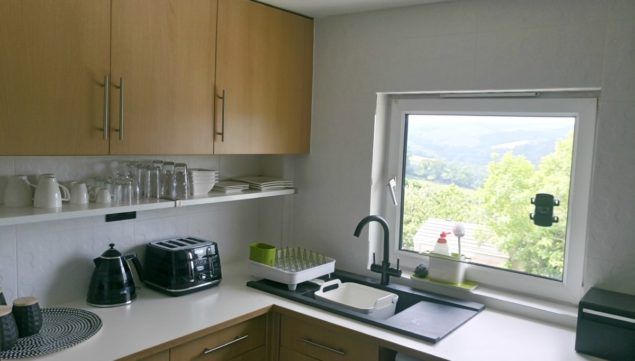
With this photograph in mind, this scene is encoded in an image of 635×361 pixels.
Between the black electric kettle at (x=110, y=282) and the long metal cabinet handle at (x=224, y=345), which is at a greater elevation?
the black electric kettle at (x=110, y=282)

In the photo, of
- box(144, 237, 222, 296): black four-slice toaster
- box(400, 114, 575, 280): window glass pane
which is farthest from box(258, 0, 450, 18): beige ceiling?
box(144, 237, 222, 296): black four-slice toaster

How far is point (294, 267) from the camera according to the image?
2.53m

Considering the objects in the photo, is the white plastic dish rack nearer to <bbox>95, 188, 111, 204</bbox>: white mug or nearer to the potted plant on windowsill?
the potted plant on windowsill

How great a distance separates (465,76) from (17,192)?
5.95 feet

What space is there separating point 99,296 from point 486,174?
5.60ft

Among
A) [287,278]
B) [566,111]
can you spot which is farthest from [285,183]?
[566,111]

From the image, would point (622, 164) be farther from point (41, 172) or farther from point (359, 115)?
point (41, 172)

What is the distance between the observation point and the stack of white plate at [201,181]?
2.40 meters

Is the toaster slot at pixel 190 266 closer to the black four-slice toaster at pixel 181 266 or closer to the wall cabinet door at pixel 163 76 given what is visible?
the black four-slice toaster at pixel 181 266

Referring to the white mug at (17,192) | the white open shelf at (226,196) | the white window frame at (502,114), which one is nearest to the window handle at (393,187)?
the white window frame at (502,114)

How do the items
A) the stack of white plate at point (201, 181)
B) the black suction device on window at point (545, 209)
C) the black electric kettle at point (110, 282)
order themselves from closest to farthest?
the black electric kettle at point (110, 282) < the black suction device on window at point (545, 209) < the stack of white plate at point (201, 181)

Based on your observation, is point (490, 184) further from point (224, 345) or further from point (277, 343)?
point (224, 345)

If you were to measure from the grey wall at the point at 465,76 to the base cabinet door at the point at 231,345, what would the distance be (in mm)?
677

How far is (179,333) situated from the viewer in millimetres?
1906
